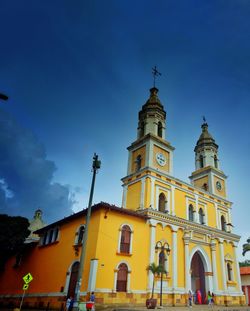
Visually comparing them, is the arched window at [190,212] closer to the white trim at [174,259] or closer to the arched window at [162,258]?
the white trim at [174,259]

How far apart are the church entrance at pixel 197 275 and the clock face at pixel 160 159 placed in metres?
10.2

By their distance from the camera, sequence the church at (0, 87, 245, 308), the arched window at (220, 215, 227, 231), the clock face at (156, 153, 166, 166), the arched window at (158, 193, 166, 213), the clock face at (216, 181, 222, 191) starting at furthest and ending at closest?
the clock face at (216, 181, 222, 191)
the arched window at (220, 215, 227, 231)
the clock face at (156, 153, 166, 166)
the arched window at (158, 193, 166, 213)
the church at (0, 87, 245, 308)

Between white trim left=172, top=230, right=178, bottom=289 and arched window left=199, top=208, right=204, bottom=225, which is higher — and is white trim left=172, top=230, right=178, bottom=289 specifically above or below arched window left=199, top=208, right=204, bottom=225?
below

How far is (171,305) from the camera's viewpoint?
23.4m

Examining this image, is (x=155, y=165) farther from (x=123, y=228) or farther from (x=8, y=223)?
(x=8, y=223)

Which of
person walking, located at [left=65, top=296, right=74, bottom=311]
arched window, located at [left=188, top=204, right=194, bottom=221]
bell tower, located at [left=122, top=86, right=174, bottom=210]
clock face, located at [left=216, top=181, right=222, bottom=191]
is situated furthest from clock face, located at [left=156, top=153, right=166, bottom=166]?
person walking, located at [left=65, top=296, right=74, bottom=311]

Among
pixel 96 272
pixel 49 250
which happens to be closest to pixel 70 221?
pixel 49 250

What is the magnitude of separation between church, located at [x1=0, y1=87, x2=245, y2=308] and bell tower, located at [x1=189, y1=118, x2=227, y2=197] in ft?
0.45

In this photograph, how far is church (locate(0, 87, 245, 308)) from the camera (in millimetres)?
21781

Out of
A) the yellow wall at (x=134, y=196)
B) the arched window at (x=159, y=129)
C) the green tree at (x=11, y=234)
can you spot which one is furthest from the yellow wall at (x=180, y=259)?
the green tree at (x=11, y=234)

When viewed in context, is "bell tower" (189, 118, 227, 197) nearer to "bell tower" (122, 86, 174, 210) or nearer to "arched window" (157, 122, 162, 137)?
"bell tower" (122, 86, 174, 210)

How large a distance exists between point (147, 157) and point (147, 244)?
29.9ft

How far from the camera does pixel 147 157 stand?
29.4 m

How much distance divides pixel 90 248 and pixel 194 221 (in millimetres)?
12983
